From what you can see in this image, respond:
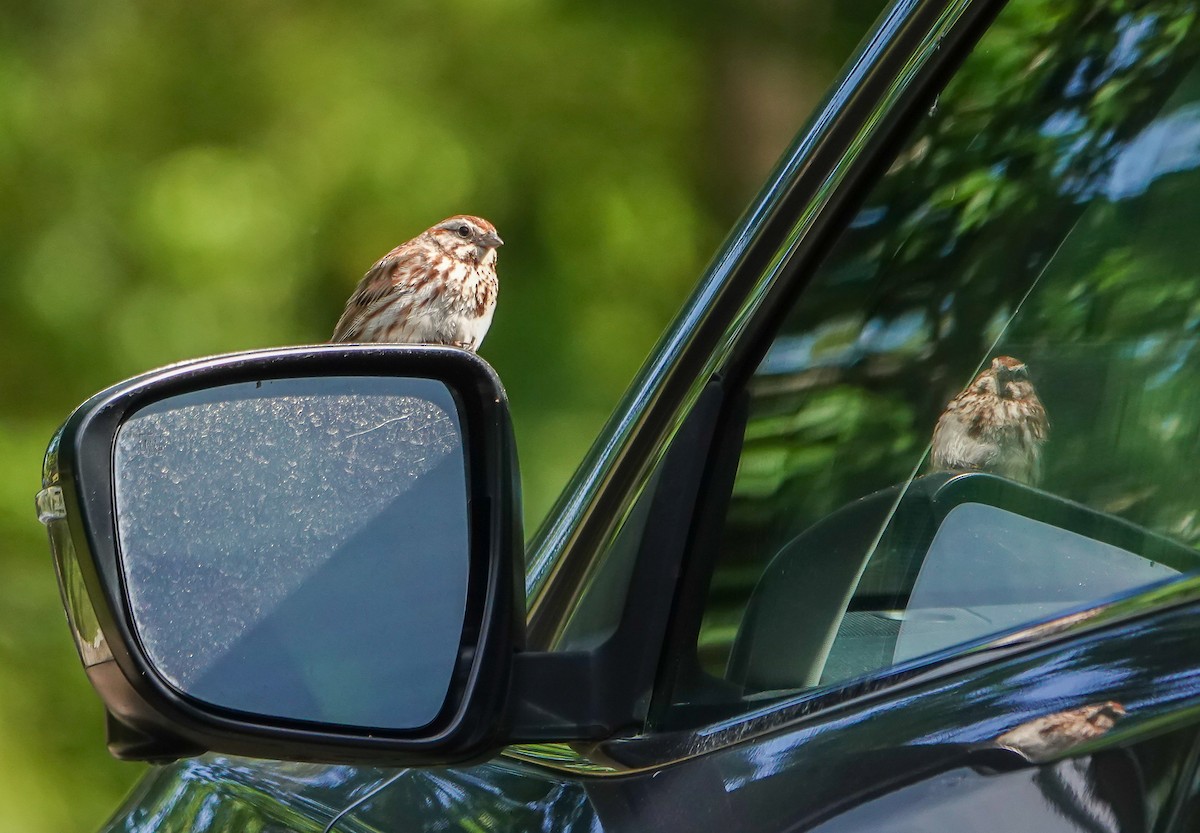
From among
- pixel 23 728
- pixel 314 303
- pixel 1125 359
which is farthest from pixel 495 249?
pixel 1125 359

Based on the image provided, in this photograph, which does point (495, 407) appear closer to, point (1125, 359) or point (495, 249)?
point (1125, 359)

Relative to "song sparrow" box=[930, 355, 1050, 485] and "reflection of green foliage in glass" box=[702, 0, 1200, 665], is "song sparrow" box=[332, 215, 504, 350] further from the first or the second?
"song sparrow" box=[930, 355, 1050, 485]

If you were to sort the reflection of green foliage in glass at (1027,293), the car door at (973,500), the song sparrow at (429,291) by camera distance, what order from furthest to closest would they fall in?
1. the song sparrow at (429,291)
2. the reflection of green foliage in glass at (1027,293)
3. the car door at (973,500)

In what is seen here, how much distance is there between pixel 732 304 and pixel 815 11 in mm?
5409

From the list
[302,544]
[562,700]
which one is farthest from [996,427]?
[302,544]

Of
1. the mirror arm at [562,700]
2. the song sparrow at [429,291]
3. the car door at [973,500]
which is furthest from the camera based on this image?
the song sparrow at [429,291]

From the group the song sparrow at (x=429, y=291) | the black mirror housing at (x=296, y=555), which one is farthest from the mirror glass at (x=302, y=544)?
the song sparrow at (x=429, y=291)

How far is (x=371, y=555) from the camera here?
117cm

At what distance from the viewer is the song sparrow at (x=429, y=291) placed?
16.7 ft

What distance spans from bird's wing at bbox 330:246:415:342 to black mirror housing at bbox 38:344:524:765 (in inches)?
153

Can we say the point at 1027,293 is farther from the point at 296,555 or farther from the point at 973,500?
the point at 296,555

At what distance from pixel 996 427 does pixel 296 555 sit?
54 cm

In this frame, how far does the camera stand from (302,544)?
3.87 ft

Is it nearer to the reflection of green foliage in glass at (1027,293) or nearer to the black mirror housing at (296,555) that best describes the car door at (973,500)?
the reflection of green foliage in glass at (1027,293)
